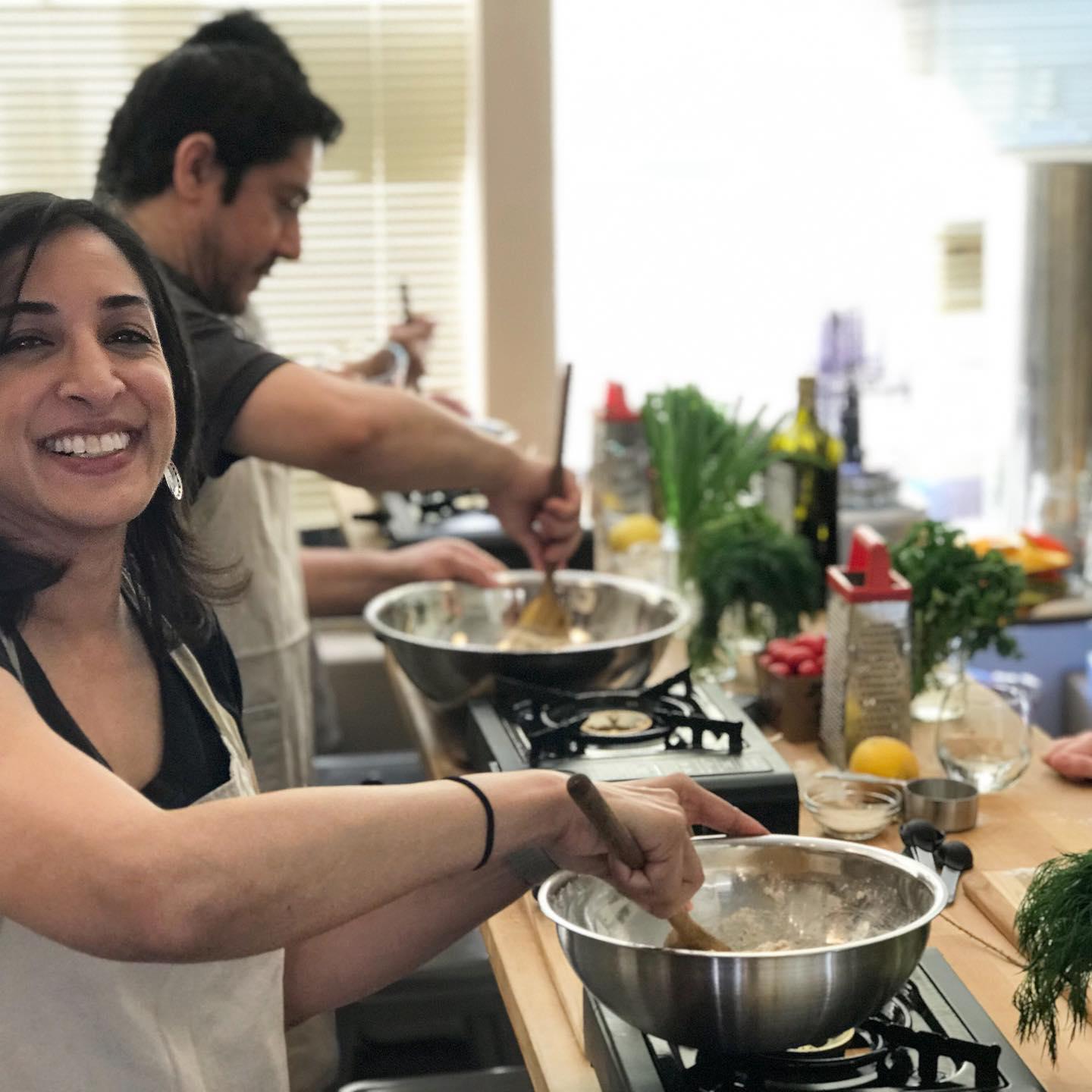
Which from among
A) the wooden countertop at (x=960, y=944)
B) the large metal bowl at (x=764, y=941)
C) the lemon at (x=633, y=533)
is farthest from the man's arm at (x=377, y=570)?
the large metal bowl at (x=764, y=941)

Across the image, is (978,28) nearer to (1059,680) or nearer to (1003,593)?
(1059,680)

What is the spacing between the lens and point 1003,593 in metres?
2.05

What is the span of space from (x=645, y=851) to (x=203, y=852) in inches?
13.6

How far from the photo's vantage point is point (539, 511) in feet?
7.50

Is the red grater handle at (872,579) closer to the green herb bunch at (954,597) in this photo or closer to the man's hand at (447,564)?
the green herb bunch at (954,597)

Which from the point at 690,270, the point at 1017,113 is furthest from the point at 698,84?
the point at 1017,113

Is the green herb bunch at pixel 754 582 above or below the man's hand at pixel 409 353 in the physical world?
below

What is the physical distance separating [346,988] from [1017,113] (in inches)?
103

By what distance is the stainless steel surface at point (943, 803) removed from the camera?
5.59ft

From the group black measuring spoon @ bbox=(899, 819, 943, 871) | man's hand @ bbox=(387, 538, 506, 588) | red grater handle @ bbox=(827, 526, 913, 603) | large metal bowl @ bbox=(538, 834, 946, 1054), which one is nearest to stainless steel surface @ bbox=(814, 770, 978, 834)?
black measuring spoon @ bbox=(899, 819, 943, 871)

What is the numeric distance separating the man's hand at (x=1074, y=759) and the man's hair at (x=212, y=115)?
1.32m

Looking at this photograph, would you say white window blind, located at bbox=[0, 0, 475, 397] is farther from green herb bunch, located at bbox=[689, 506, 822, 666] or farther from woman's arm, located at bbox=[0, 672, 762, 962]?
woman's arm, located at bbox=[0, 672, 762, 962]

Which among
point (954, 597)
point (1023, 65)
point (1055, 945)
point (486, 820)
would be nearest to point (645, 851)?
point (486, 820)

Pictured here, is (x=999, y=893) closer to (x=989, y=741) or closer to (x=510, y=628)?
(x=989, y=741)
